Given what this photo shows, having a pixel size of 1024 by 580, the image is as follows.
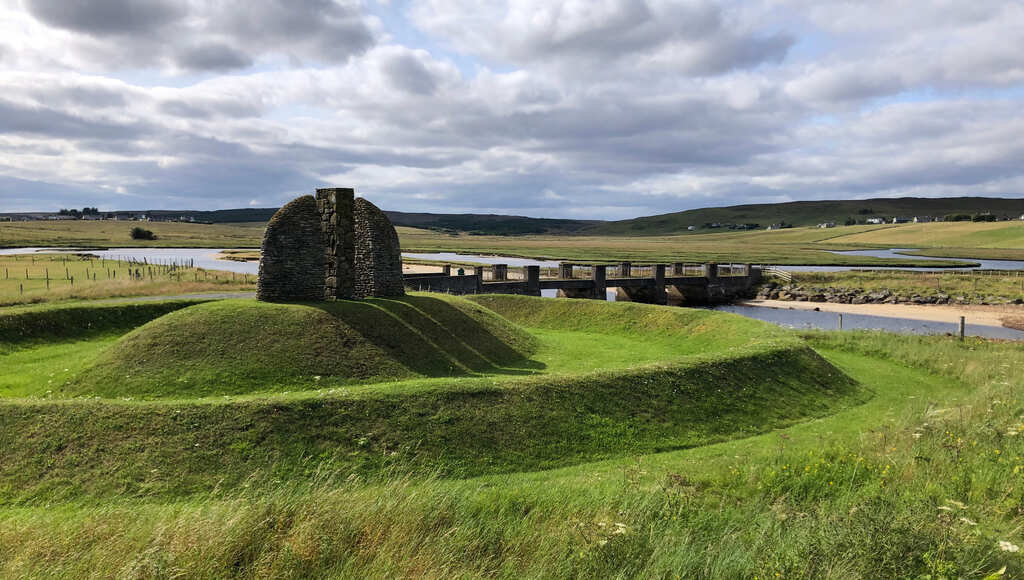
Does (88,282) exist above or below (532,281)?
above

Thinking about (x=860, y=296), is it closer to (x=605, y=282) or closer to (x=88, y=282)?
(x=605, y=282)

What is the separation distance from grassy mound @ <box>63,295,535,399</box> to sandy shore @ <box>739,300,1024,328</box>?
54570 mm

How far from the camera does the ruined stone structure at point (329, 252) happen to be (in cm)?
2378

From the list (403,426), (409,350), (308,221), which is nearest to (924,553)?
(403,426)

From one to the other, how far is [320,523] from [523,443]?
Result: 9546 millimetres

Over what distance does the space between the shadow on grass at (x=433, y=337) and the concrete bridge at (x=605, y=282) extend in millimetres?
23476

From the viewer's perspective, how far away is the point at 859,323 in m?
57.4

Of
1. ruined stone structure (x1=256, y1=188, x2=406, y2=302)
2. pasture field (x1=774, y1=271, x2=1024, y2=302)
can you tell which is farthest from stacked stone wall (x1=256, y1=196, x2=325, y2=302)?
pasture field (x1=774, y1=271, x2=1024, y2=302)

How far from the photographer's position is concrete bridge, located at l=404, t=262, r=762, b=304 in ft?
173

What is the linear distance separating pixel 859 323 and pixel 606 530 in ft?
200

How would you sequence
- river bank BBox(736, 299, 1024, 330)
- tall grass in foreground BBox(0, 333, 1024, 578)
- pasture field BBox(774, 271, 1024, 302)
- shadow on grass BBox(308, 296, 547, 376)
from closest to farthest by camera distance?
1. tall grass in foreground BBox(0, 333, 1024, 578)
2. shadow on grass BBox(308, 296, 547, 376)
3. river bank BBox(736, 299, 1024, 330)
4. pasture field BBox(774, 271, 1024, 302)

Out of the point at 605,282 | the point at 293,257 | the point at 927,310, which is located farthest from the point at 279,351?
the point at 927,310

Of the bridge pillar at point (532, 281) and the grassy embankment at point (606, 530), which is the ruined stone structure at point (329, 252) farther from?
the bridge pillar at point (532, 281)

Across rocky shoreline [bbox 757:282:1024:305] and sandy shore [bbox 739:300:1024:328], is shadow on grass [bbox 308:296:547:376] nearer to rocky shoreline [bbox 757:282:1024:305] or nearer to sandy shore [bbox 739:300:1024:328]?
sandy shore [bbox 739:300:1024:328]
